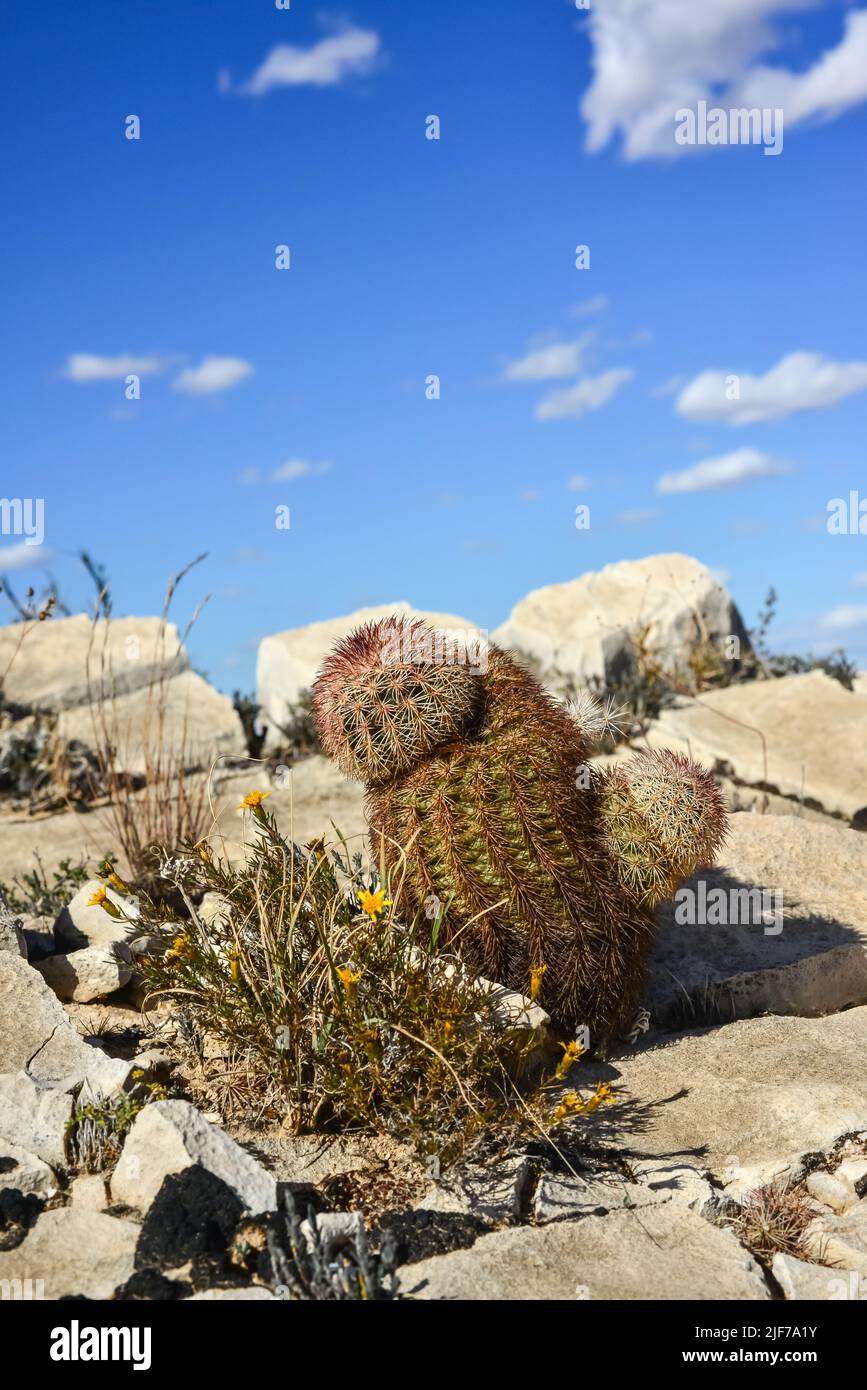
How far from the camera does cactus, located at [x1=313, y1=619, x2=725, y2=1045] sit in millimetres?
4664

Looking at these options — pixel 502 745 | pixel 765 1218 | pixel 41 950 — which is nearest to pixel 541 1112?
pixel 765 1218

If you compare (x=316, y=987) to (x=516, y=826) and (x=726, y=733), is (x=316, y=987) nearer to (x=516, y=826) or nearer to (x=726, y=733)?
(x=516, y=826)

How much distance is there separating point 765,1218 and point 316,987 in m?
1.60

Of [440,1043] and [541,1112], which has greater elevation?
[440,1043]

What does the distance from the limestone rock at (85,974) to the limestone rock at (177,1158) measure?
1434 millimetres

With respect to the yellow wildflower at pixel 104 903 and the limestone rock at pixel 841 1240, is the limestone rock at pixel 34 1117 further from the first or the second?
the limestone rock at pixel 841 1240

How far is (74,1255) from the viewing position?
11.5ft

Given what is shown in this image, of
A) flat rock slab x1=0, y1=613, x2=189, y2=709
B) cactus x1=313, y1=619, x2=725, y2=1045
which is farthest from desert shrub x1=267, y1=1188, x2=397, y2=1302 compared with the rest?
flat rock slab x1=0, y1=613, x2=189, y2=709

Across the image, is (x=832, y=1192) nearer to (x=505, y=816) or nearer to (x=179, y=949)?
(x=505, y=816)

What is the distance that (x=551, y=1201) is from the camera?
12.3ft

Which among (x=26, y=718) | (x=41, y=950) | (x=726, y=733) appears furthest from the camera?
(x=26, y=718)
